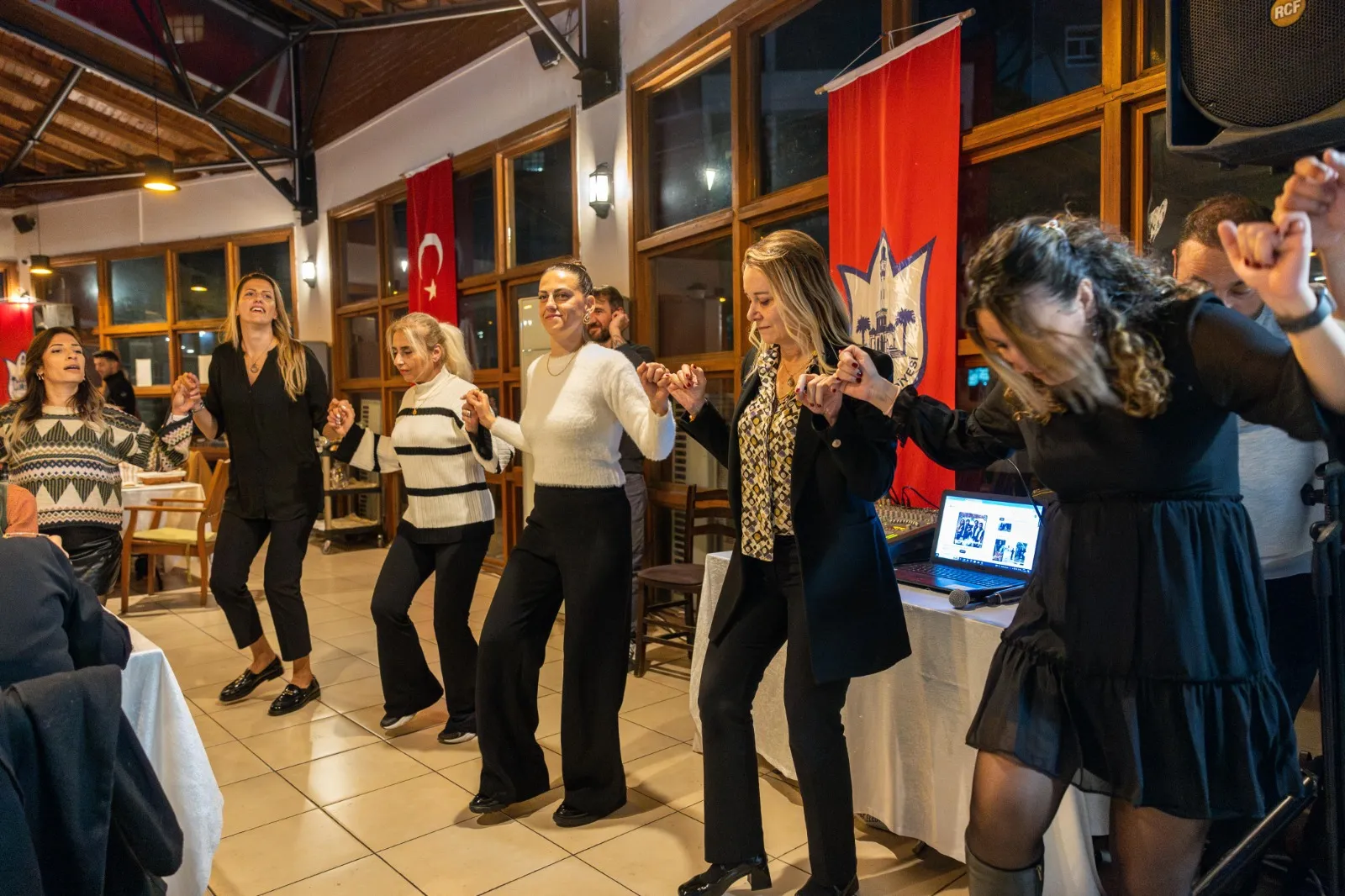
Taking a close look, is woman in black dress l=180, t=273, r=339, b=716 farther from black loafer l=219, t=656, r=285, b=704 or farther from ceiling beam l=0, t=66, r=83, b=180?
ceiling beam l=0, t=66, r=83, b=180

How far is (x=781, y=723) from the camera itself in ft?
9.78

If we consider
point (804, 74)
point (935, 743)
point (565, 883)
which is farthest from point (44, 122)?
point (935, 743)

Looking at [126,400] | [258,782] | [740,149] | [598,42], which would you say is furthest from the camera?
[126,400]

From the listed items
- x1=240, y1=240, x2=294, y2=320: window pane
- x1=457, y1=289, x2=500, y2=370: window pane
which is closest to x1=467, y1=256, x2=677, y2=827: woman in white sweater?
x1=457, y1=289, x2=500, y2=370: window pane

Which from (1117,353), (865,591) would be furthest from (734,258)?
(1117,353)

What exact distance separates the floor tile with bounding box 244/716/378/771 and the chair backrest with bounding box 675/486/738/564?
6.04 feet

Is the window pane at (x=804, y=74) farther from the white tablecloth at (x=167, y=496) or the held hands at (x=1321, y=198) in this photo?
the white tablecloth at (x=167, y=496)

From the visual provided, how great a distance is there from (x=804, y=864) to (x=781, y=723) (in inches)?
20.1

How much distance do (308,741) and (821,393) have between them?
2671 mm

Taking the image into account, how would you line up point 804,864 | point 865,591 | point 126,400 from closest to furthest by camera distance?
point 865,591, point 804,864, point 126,400

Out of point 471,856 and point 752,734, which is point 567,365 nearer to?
point 752,734

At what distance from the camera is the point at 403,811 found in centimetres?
293

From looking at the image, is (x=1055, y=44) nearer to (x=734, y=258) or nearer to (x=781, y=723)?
(x=734, y=258)

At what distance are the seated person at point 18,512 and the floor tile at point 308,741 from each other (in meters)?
1.60
